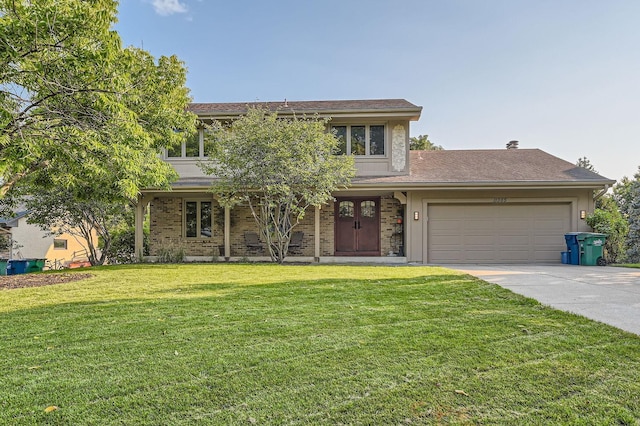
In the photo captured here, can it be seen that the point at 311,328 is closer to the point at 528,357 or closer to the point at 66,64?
the point at 528,357

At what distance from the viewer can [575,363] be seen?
280 cm

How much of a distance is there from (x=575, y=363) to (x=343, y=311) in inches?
92.1

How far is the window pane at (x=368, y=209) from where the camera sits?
13352 millimetres

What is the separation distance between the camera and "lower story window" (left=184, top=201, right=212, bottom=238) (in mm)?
13414

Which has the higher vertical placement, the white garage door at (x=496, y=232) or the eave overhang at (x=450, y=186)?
the eave overhang at (x=450, y=186)

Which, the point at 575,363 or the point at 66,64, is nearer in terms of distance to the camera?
the point at 575,363

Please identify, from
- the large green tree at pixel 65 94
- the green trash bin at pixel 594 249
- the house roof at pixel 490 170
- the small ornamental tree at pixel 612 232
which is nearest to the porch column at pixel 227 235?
the large green tree at pixel 65 94

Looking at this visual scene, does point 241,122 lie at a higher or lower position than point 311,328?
higher

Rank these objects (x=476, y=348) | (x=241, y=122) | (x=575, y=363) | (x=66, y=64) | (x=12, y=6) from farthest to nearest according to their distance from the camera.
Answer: (x=241, y=122)
(x=66, y=64)
(x=12, y=6)
(x=476, y=348)
(x=575, y=363)

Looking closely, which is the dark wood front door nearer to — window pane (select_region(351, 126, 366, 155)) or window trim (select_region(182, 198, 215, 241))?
window pane (select_region(351, 126, 366, 155))

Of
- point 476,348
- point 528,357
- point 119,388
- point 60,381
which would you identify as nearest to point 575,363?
point 528,357

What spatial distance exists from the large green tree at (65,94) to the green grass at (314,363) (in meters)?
2.73

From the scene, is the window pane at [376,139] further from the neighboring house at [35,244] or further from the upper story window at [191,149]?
the neighboring house at [35,244]

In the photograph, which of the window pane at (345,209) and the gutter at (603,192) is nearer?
the gutter at (603,192)
